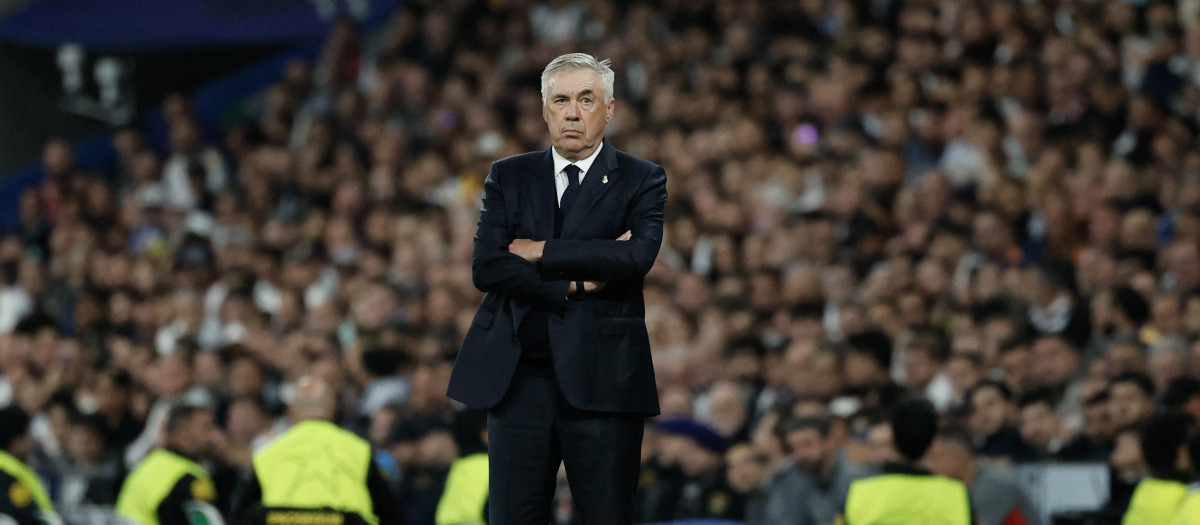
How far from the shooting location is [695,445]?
26.5 ft

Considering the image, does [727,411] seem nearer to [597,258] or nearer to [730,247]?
[730,247]

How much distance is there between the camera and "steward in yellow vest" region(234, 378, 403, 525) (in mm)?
6031

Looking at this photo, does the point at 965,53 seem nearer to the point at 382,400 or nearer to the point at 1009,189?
the point at 1009,189

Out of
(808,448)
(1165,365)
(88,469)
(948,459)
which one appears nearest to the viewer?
(948,459)

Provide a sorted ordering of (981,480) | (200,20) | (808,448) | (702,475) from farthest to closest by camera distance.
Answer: (200,20)
(702,475)
(808,448)
(981,480)

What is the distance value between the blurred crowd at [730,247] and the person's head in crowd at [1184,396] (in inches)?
0.8

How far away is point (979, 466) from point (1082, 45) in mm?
4171

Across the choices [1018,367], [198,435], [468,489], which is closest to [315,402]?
[468,489]

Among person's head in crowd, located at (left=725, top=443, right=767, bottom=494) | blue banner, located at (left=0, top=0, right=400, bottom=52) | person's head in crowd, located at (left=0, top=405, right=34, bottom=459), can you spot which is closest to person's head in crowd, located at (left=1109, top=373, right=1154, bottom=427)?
person's head in crowd, located at (left=725, top=443, right=767, bottom=494)

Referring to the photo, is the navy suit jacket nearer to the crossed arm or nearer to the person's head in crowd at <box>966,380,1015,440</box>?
the crossed arm

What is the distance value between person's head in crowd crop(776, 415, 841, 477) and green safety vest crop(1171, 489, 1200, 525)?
1929mm

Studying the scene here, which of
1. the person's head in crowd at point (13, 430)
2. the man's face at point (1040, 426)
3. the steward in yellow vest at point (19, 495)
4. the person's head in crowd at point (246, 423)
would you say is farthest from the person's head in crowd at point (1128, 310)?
the person's head in crowd at point (13, 430)

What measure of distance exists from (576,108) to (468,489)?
130 inches

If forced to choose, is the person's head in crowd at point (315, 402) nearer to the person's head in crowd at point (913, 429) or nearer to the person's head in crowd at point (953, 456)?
the person's head in crowd at point (913, 429)
